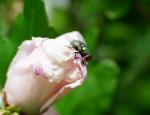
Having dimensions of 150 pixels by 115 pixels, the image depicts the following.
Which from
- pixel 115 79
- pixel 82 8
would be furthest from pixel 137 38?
pixel 115 79

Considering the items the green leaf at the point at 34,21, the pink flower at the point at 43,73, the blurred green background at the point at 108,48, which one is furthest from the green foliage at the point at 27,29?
the blurred green background at the point at 108,48

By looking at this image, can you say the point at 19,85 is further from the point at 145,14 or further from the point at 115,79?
the point at 145,14

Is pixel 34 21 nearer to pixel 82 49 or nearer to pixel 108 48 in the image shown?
pixel 82 49

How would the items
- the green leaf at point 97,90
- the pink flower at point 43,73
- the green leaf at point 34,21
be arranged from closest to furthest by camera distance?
the pink flower at point 43,73
the green leaf at point 34,21
the green leaf at point 97,90

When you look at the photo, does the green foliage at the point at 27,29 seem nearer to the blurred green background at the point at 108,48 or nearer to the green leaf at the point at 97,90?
the blurred green background at the point at 108,48

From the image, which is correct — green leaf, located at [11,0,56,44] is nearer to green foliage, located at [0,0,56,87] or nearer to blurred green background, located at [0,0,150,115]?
green foliage, located at [0,0,56,87]

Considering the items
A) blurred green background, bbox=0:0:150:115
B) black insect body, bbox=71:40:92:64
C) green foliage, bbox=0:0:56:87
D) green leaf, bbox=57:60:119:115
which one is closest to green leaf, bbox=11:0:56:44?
green foliage, bbox=0:0:56:87

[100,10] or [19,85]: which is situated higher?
[19,85]
